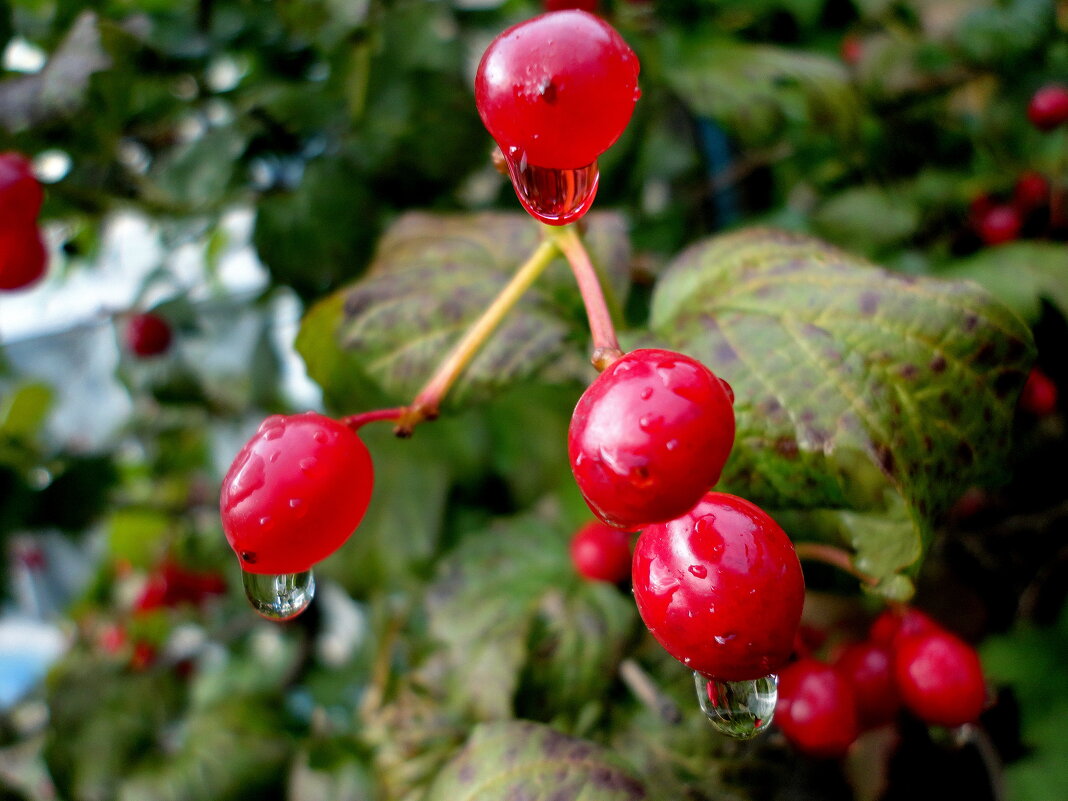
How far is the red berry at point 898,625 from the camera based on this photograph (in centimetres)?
46

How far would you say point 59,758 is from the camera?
0.88 metres

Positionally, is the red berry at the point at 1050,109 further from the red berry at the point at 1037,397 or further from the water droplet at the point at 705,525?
the water droplet at the point at 705,525

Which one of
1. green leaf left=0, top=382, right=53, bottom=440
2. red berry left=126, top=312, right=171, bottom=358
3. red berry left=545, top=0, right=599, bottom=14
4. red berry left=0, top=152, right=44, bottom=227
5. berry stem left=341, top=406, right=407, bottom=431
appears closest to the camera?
berry stem left=341, top=406, right=407, bottom=431

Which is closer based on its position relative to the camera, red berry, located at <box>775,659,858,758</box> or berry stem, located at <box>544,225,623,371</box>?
berry stem, located at <box>544,225,623,371</box>

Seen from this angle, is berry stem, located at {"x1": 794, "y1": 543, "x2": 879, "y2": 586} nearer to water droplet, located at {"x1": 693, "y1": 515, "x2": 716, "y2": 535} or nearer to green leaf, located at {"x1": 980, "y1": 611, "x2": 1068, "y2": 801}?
water droplet, located at {"x1": 693, "y1": 515, "x2": 716, "y2": 535}

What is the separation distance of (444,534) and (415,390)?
37 cm

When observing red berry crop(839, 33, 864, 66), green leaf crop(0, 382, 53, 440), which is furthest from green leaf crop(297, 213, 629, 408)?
green leaf crop(0, 382, 53, 440)

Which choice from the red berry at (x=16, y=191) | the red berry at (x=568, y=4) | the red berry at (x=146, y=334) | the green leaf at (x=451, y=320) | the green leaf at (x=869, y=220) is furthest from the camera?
the red berry at (x=146, y=334)

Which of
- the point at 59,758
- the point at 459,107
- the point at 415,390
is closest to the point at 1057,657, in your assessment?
the point at 415,390

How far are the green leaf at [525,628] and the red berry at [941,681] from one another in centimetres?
20

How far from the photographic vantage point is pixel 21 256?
0.64 m

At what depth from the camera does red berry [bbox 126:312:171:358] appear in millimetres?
1033

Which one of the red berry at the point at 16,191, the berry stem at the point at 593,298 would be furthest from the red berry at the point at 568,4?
the red berry at the point at 16,191

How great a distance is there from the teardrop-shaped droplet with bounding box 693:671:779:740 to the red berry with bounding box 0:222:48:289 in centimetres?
64
